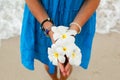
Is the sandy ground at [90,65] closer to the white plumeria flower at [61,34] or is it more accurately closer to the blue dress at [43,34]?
the blue dress at [43,34]

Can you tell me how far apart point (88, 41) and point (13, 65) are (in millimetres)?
1061

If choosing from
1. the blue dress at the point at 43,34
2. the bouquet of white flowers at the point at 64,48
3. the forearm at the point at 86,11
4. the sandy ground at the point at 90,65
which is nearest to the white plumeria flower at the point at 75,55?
the bouquet of white flowers at the point at 64,48

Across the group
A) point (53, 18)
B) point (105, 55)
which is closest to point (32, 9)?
point (53, 18)

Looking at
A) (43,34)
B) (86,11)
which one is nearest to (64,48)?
(86,11)

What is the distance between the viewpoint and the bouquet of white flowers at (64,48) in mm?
1364

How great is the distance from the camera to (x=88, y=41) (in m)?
1.90

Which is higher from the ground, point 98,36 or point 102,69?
point 98,36

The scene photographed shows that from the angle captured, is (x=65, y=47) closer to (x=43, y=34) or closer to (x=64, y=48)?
(x=64, y=48)

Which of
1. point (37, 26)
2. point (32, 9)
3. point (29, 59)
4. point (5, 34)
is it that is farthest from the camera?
point (5, 34)

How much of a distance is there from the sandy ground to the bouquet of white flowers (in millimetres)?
1225

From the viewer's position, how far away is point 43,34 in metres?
1.83

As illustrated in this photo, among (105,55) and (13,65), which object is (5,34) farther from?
(105,55)

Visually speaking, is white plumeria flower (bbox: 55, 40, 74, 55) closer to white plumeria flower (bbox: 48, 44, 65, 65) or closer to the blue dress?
white plumeria flower (bbox: 48, 44, 65, 65)

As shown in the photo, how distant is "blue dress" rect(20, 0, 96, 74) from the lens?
1664 millimetres
